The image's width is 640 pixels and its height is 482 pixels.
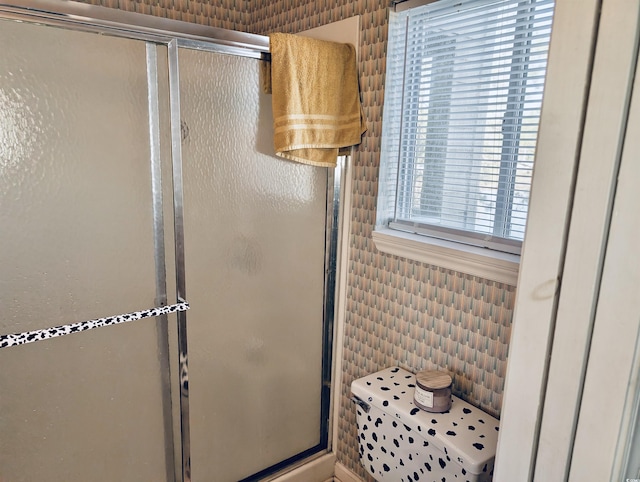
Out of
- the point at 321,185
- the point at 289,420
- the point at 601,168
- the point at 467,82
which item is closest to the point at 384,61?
Result: the point at 467,82

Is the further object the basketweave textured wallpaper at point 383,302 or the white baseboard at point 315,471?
the white baseboard at point 315,471

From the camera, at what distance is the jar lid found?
→ 131cm

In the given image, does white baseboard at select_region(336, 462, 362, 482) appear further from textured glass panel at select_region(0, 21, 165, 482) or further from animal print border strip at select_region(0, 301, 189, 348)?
animal print border strip at select_region(0, 301, 189, 348)

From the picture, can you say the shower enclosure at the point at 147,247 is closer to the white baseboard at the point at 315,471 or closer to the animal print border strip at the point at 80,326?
the animal print border strip at the point at 80,326

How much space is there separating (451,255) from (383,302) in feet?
1.19

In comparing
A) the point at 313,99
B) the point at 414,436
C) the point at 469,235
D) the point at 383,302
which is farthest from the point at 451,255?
the point at 313,99

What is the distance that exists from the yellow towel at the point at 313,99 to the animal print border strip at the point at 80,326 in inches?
23.8

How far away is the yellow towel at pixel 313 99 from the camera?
1446 millimetres

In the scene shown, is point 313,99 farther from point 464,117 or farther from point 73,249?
point 73,249

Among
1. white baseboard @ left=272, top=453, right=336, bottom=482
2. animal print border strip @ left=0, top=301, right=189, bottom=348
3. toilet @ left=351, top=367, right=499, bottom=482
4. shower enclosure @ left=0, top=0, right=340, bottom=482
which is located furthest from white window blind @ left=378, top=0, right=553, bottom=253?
white baseboard @ left=272, top=453, right=336, bottom=482

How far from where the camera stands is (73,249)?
124 cm

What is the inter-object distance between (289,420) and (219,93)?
1236 millimetres

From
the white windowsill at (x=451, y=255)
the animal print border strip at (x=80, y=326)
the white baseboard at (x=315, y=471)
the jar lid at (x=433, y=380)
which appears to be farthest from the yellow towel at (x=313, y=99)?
the white baseboard at (x=315, y=471)

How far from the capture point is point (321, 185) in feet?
5.64
